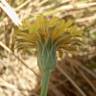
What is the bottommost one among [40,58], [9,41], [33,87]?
[40,58]

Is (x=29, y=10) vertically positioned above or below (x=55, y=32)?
above

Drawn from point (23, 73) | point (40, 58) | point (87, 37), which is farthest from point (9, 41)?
point (40, 58)

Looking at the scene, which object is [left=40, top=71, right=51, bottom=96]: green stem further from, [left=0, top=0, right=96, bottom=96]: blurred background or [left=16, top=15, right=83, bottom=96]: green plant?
[left=0, top=0, right=96, bottom=96]: blurred background

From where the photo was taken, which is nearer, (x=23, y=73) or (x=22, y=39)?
(x=22, y=39)

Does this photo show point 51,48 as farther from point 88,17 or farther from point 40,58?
point 88,17

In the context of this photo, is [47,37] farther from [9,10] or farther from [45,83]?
[9,10]

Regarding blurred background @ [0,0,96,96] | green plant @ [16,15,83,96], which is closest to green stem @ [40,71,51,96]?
green plant @ [16,15,83,96]

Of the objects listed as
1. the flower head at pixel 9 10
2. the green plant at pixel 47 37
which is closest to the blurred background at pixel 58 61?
the flower head at pixel 9 10
